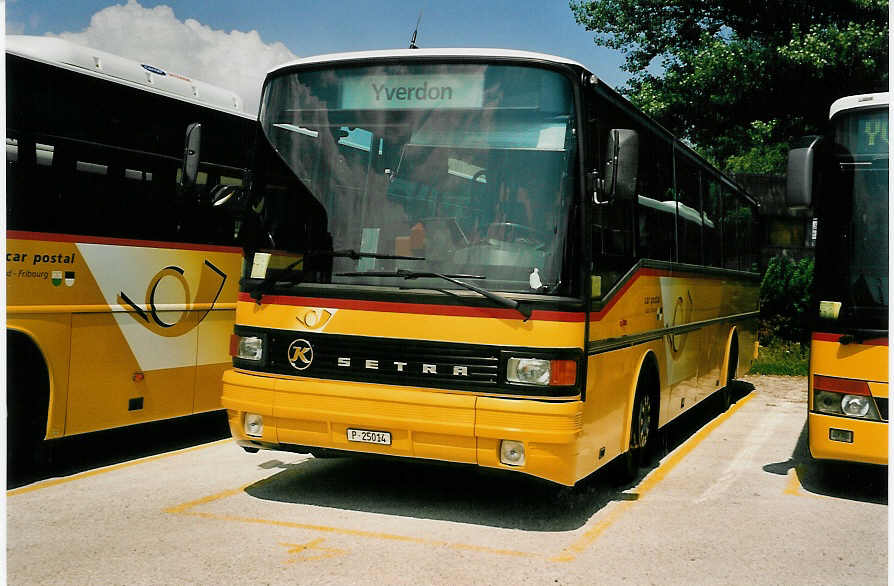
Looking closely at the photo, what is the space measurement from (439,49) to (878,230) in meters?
3.62

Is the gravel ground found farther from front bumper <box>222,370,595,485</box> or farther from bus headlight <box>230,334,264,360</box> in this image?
bus headlight <box>230,334,264,360</box>

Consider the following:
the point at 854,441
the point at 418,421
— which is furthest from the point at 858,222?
the point at 418,421

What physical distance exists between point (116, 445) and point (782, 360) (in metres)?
13.4

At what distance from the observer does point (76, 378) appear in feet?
25.9

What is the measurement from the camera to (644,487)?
830cm

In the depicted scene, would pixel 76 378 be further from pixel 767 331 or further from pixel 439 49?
pixel 767 331

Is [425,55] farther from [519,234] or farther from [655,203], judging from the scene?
[655,203]

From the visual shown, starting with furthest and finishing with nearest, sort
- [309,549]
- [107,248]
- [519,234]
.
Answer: [107,248] < [519,234] < [309,549]

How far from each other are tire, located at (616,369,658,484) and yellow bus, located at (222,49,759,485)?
0.81 metres

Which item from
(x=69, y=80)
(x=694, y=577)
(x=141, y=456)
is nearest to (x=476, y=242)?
(x=694, y=577)

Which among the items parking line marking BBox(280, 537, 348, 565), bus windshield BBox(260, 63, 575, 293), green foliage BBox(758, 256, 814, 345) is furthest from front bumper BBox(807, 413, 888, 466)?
green foliage BBox(758, 256, 814, 345)

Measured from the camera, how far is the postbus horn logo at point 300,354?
6809mm

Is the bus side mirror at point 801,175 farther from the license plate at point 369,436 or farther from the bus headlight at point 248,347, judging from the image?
the bus headlight at point 248,347

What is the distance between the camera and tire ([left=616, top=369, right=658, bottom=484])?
8148 mm
